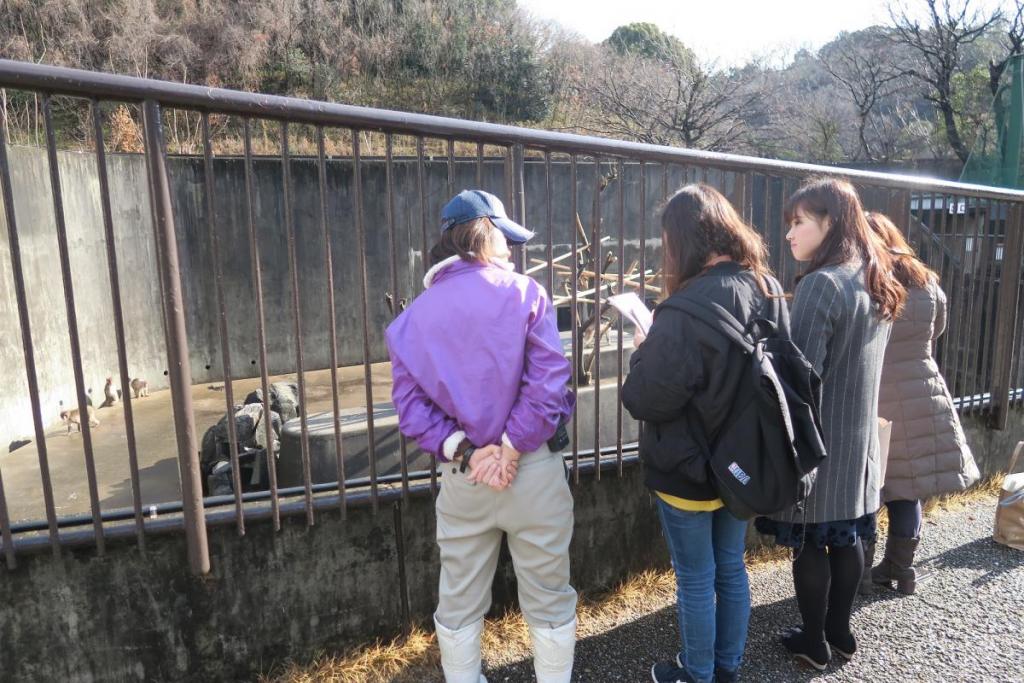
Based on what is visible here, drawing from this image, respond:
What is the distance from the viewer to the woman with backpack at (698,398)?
202cm

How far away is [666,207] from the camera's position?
2.19m

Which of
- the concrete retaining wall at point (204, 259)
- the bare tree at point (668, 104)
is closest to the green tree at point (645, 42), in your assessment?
the bare tree at point (668, 104)

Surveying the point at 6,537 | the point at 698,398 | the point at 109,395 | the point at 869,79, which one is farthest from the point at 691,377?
the point at 869,79

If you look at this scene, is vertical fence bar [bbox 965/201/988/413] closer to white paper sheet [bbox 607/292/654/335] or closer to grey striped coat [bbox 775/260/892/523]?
grey striped coat [bbox 775/260/892/523]

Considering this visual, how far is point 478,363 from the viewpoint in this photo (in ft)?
6.47

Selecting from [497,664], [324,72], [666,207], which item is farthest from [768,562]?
[324,72]

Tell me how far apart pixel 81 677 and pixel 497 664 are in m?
1.34

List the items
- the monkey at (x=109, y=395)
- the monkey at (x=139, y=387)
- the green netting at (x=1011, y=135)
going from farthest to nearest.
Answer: the monkey at (x=139, y=387), the green netting at (x=1011, y=135), the monkey at (x=109, y=395)

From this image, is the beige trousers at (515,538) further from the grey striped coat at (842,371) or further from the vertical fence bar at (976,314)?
the vertical fence bar at (976,314)

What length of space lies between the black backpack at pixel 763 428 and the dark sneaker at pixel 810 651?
816mm

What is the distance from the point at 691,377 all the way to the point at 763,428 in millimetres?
256

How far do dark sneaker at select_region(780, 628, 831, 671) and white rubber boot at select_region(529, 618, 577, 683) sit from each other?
0.93 meters

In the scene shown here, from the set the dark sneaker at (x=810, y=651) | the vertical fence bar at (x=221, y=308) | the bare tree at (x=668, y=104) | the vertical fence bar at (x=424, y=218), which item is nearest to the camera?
the vertical fence bar at (x=221, y=308)

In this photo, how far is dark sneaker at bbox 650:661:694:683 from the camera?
7.74 ft
